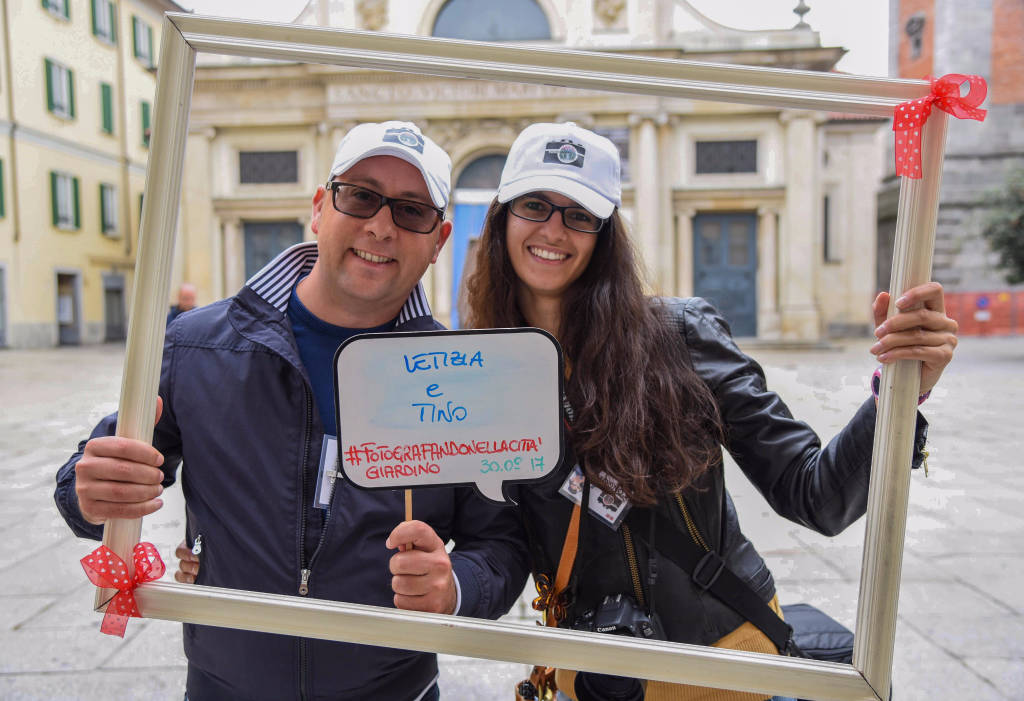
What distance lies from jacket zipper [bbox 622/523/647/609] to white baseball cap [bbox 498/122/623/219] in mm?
656

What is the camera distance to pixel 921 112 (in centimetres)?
118

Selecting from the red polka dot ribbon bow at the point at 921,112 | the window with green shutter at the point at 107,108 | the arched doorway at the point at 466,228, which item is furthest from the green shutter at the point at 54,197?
the red polka dot ribbon bow at the point at 921,112

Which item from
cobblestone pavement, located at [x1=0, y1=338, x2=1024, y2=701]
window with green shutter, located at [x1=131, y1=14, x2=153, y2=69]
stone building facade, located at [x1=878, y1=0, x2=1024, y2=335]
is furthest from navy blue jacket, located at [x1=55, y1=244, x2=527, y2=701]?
stone building facade, located at [x1=878, y1=0, x2=1024, y2=335]

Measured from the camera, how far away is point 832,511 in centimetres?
147

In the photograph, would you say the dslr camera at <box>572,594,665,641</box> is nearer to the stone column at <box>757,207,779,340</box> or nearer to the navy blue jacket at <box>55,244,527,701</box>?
the navy blue jacket at <box>55,244,527,701</box>

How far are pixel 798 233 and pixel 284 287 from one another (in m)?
17.0

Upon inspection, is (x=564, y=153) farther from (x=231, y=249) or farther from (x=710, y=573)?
(x=231, y=249)

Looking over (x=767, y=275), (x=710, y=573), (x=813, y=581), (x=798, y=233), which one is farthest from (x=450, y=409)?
(x=798, y=233)

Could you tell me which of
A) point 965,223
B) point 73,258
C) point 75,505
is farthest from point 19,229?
point 965,223

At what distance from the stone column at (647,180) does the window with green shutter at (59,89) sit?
15.6 metres

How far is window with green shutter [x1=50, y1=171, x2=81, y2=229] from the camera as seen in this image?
2122 cm

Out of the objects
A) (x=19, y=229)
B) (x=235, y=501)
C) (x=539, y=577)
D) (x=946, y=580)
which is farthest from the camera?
(x=19, y=229)

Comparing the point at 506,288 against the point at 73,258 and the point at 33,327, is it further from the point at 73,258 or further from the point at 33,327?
the point at 73,258

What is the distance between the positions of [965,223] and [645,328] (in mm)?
27446
